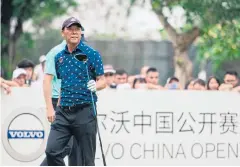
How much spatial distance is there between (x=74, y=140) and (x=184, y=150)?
2.11 m

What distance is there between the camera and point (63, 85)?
10.4 meters

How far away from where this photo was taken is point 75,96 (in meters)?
10.3

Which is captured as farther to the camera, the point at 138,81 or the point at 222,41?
the point at 222,41

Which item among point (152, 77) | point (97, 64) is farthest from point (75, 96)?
point (152, 77)

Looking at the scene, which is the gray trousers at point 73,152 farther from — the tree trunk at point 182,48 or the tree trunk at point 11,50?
the tree trunk at point 11,50

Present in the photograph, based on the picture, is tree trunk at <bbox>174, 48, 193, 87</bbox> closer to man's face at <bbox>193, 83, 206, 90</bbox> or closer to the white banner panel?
man's face at <bbox>193, 83, 206, 90</bbox>

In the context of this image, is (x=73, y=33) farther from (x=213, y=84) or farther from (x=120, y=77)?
(x=120, y=77)

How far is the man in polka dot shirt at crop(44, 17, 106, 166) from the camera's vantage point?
33.6ft

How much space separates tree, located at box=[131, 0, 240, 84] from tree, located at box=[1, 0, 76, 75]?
4.15 meters

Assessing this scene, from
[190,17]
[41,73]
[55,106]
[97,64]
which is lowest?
[55,106]

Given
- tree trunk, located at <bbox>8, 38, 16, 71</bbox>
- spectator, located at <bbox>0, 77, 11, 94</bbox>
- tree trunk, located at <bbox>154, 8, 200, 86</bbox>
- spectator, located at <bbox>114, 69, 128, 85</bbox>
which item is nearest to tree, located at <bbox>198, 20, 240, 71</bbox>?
tree trunk, located at <bbox>154, 8, 200, 86</bbox>

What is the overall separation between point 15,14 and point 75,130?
13.4 metres

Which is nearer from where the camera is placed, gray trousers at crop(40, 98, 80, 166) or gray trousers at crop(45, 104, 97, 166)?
gray trousers at crop(45, 104, 97, 166)

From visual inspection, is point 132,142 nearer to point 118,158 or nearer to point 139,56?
point 118,158
